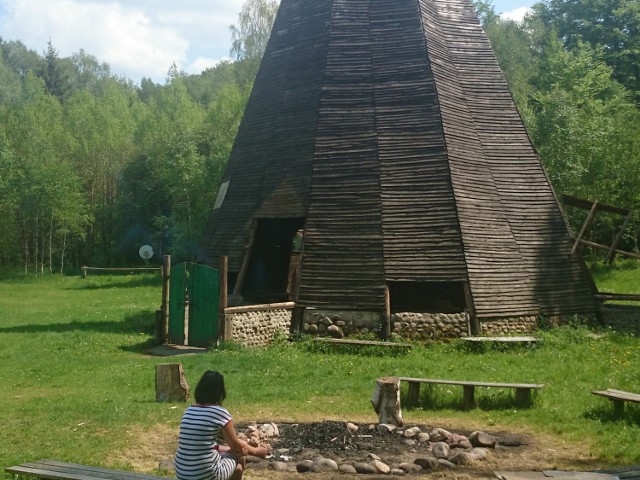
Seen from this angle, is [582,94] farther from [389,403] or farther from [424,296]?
[389,403]

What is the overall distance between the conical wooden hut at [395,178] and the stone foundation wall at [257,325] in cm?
66

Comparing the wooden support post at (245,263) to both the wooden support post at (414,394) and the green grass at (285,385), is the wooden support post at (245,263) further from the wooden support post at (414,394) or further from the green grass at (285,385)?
the wooden support post at (414,394)

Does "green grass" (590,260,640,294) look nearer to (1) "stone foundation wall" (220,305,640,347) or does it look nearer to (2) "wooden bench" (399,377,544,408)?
(1) "stone foundation wall" (220,305,640,347)

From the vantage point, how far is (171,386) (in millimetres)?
11586

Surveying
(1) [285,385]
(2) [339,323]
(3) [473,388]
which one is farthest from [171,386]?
(2) [339,323]

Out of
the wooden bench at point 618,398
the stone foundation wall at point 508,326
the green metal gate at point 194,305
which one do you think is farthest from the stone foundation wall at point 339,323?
the wooden bench at point 618,398

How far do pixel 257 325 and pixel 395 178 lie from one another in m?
4.96

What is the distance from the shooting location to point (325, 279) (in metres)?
17.9

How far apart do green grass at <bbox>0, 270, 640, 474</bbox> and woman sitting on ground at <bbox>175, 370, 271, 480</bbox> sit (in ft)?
8.25

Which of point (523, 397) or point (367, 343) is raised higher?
point (367, 343)

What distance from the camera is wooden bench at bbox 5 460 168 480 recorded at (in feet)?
22.5

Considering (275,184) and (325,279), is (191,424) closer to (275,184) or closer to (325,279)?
(325,279)

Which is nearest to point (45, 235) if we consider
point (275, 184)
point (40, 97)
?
point (40, 97)

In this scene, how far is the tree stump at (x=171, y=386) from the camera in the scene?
11555 millimetres
